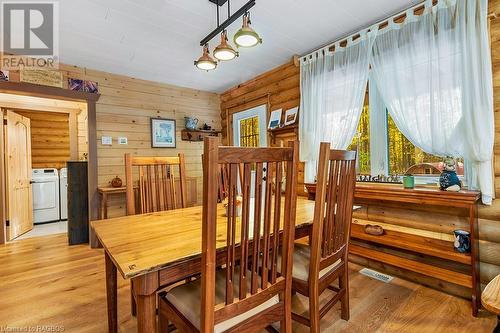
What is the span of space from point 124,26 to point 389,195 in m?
2.87

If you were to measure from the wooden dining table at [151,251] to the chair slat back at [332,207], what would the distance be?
0.56 feet

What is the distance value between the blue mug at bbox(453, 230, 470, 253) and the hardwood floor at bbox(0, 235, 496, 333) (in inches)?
16.9

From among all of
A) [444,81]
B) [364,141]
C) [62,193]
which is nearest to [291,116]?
[364,141]

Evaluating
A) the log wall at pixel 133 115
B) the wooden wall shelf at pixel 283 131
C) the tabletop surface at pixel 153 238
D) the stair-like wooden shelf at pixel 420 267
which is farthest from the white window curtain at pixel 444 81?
the log wall at pixel 133 115

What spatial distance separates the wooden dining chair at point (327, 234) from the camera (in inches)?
50.9

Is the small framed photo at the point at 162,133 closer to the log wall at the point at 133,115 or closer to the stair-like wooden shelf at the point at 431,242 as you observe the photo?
the log wall at the point at 133,115

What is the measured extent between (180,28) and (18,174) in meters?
A: 3.56

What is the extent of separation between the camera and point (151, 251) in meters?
1.08

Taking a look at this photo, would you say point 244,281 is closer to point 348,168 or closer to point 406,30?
point 348,168

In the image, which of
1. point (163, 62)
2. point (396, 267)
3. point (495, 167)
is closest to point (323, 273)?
point (396, 267)

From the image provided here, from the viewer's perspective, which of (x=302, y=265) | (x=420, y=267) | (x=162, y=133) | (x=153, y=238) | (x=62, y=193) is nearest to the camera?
(x=153, y=238)

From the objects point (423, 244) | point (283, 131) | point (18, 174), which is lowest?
point (423, 244)

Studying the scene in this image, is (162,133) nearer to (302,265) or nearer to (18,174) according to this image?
(18,174)

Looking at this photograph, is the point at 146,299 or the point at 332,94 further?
the point at 332,94
